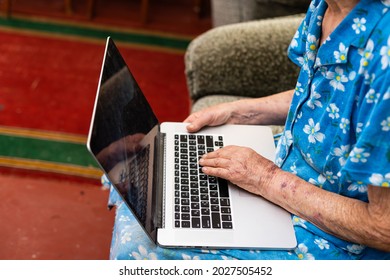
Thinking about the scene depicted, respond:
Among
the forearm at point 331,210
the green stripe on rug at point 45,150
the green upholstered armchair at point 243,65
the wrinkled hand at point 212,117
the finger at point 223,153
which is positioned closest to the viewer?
the forearm at point 331,210

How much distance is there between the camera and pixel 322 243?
3.43ft

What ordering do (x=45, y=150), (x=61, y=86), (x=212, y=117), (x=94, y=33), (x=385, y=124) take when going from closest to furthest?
(x=385, y=124)
(x=212, y=117)
(x=45, y=150)
(x=61, y=86)
(x=94, y=33)

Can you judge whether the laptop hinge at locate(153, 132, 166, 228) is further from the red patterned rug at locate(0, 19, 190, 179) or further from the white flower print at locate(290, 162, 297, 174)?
the red patterned rug at locate(0, 19, 190, 179)

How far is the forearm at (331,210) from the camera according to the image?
3.05ft

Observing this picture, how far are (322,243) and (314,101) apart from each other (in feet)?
0.92

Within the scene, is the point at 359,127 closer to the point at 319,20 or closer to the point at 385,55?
the point at 385,55

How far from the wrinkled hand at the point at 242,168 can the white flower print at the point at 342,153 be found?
149mm

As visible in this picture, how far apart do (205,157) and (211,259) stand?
9.4 inches

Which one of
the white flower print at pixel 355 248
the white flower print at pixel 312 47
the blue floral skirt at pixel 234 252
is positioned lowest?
the blue floral skirt at pixel 234 252

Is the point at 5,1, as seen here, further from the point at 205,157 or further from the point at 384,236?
the point at 384,236

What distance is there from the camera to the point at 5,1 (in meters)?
2.80

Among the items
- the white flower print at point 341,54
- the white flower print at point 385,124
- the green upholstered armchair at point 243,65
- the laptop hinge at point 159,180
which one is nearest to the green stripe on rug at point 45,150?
the green upholstered armchair at point 243,65

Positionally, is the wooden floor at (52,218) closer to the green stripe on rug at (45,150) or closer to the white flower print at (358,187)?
the green stripe on rug at (45,150)

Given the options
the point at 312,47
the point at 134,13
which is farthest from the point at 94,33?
the point at 312,47
